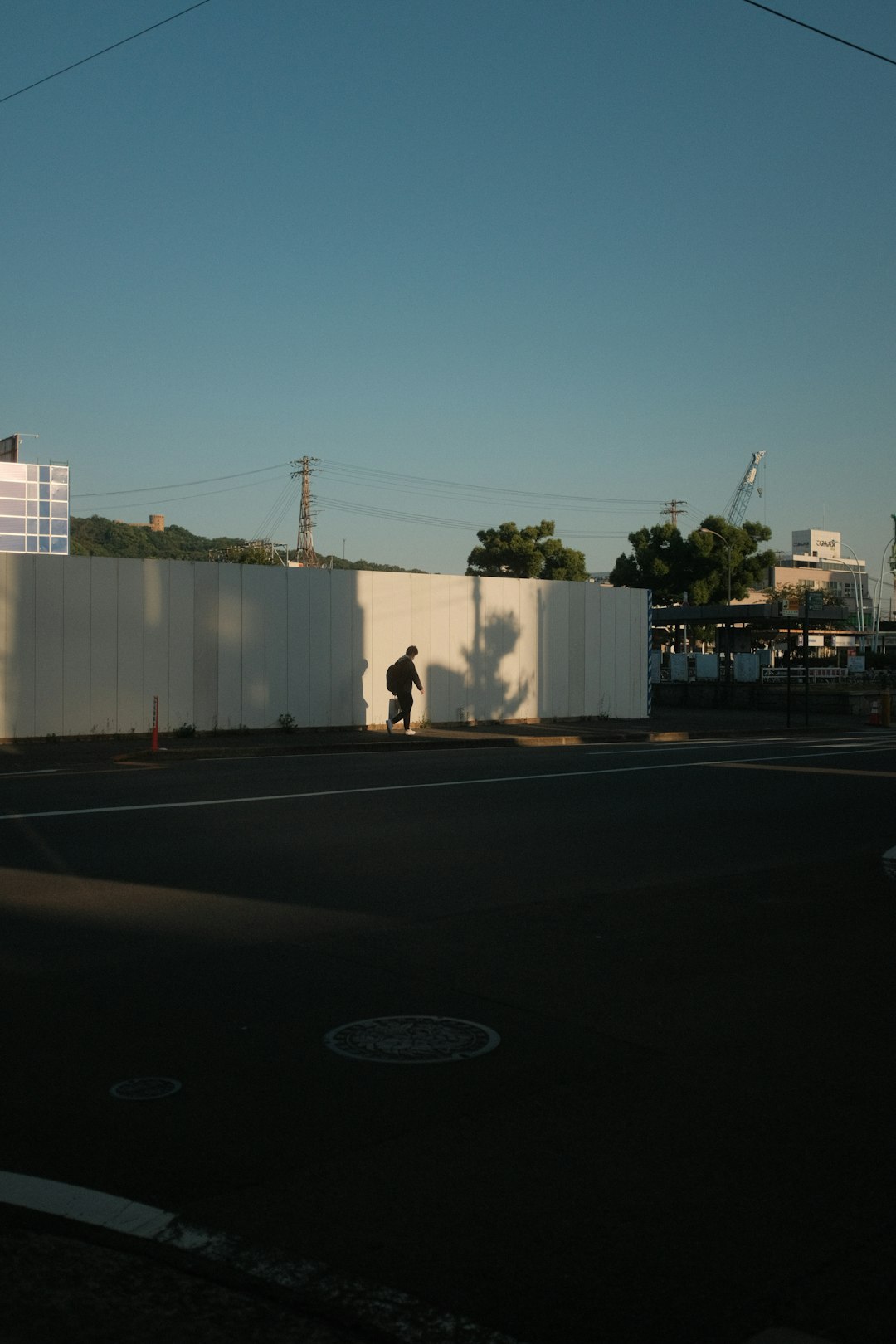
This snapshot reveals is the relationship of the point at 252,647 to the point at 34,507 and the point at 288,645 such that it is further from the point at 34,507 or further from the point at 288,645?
the point at 34,507

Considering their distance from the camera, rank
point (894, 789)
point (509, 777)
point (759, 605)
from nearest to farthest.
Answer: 1. point (894, 789)
2. point (509, 777)
3. point (759, 605)

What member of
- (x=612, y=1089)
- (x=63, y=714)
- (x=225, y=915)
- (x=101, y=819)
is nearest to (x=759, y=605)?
(x=63, y=714)

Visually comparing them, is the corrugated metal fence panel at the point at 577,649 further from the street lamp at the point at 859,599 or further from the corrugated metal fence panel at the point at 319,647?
the street lamp at the point at 859,599

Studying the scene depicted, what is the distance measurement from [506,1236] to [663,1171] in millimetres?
751

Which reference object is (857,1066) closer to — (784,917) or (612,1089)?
(612,1089)

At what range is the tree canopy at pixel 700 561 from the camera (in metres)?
87.4

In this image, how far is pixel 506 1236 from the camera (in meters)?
3.83

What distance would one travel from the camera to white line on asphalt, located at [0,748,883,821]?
→ 527 inches

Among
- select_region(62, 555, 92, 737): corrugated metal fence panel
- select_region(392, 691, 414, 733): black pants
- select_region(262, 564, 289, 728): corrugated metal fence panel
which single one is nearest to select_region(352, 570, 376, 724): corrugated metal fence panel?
select_region(262, 564, 289, 728): corrugated metal fence panel

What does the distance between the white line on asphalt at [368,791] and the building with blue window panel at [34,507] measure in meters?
106

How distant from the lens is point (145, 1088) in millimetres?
5074

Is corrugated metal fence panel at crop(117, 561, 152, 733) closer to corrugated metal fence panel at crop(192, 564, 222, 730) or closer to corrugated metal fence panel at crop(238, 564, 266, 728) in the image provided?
corrugated metal fence panel at crop(192, 564, 222, 730)

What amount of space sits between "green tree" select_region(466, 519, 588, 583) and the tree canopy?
326 inches

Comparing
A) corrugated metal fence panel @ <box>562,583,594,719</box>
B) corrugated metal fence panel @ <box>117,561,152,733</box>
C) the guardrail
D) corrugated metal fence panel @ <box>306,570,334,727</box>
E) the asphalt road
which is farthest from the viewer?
the guardrail
